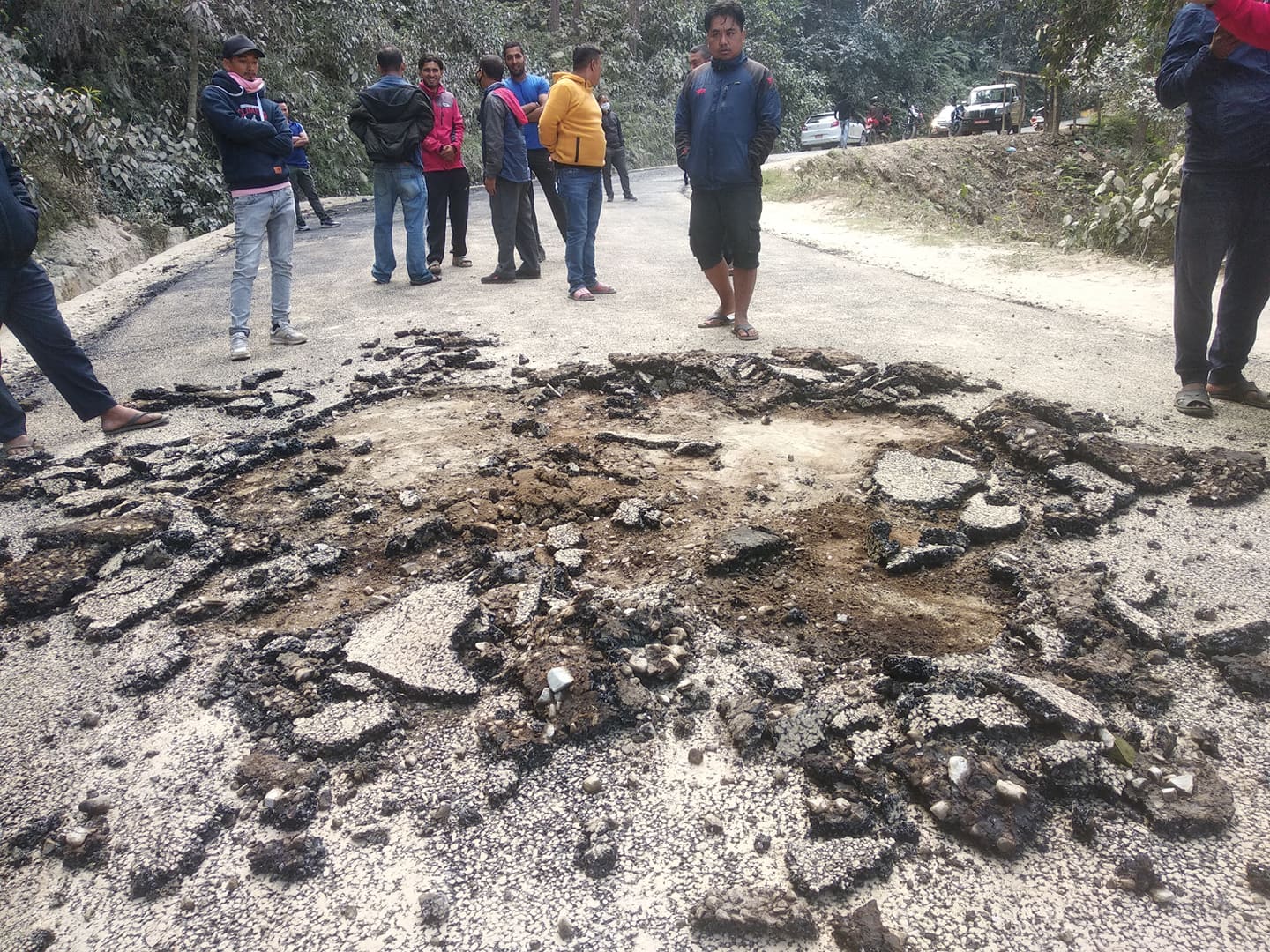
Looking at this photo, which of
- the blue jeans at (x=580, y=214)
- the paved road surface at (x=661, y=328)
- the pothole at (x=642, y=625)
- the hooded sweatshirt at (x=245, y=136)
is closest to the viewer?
the pothole at (x=642, y=625)

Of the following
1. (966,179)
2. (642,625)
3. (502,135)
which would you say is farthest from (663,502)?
(966,179)

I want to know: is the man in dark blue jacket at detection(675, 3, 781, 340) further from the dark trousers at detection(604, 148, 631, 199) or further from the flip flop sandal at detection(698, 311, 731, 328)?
the dark trousers at detection(604, 148, 631, 199)

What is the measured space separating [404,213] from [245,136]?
74.5 inches

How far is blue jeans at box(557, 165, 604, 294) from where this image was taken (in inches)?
241

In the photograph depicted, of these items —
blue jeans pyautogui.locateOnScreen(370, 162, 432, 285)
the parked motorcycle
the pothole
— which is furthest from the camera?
the parked motorcycle

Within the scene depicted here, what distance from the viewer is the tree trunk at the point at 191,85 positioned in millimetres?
13016

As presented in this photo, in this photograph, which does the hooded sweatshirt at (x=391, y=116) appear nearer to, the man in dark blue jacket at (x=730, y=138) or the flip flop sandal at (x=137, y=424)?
the man in dark blue jacket at (x=730, y=138)

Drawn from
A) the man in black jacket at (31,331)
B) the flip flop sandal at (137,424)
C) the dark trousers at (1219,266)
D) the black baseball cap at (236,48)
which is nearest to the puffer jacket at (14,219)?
the man in black jacket at (31,331)

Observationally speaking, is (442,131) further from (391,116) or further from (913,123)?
(913,123)

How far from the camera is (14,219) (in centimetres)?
364

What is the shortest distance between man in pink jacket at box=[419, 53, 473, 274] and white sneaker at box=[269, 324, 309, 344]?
2255 millimetres

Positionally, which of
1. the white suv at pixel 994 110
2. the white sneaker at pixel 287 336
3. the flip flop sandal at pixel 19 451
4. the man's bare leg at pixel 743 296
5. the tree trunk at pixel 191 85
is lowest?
the flip flop sandal at pixel 19 451

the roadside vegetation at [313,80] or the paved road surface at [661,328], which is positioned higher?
the roadside vegetation at [313,80]

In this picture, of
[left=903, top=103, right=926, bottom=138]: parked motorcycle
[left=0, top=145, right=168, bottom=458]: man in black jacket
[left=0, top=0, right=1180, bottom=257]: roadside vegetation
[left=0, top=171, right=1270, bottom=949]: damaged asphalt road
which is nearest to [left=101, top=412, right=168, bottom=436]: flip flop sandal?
[left=0, top=145, right=168, bottom=458]: man in black jacket
